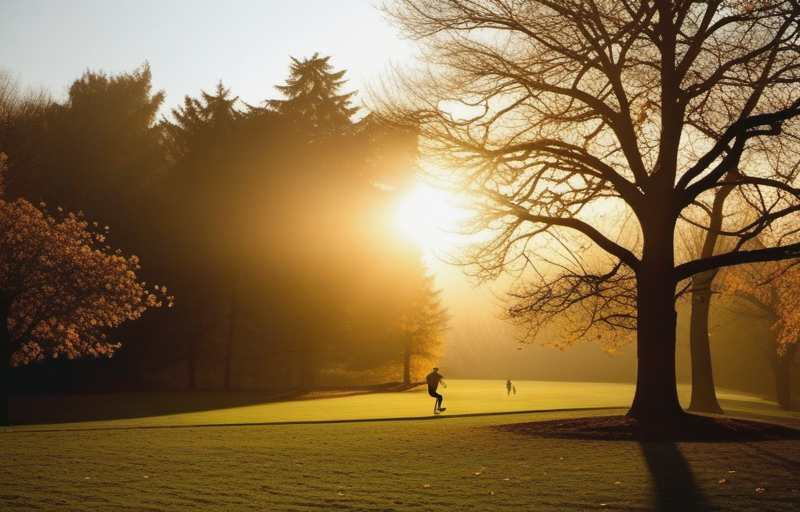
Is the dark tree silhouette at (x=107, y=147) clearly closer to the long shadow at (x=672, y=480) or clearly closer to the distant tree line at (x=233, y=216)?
the distant tree line at (x=233, y=216)

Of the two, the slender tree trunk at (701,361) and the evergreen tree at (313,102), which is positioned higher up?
the evergreen tree at (313,102)

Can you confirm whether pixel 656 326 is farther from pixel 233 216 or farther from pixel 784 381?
pixel 784 381

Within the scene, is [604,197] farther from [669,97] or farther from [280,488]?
[280,488]

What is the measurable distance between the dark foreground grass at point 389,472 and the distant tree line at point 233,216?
29.6 meters

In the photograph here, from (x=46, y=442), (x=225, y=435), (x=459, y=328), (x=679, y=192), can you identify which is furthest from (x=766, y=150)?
(x=459, y=328)

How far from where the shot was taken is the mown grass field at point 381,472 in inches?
405

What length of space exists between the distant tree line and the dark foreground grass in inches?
1166

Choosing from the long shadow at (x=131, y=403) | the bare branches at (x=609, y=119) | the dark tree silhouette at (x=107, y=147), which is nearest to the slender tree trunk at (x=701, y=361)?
the bare branches at (x=609, y=119)

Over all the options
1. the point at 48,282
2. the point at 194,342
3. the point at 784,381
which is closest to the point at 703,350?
the point at 48,282

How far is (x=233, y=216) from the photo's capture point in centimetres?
5019

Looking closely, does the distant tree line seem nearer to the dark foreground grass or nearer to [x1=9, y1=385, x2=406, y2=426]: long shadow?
[x1=9, y1=385, x2=406, y2=426]: long shadow

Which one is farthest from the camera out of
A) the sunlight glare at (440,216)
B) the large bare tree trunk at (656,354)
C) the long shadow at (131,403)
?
the long shadow at (131,403)

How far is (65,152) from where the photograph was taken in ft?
167

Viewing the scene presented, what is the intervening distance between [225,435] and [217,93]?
3701cm
